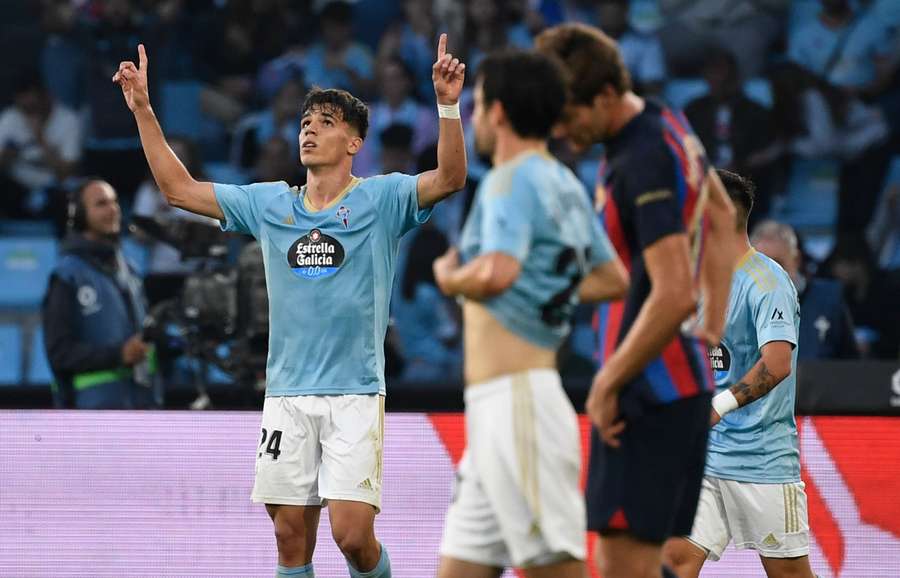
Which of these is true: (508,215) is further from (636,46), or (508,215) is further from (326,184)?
(636,46)

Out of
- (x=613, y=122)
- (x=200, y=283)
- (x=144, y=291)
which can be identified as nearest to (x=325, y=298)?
(x=613, y=122)

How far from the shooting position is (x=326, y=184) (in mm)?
5977

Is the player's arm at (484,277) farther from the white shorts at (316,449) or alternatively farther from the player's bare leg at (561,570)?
the white shorts at (316,449)

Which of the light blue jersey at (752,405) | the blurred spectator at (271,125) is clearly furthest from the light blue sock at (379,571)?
the blurred spectator at (271,125)

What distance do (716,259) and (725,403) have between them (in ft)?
4.32

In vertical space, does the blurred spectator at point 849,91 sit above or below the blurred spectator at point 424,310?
above

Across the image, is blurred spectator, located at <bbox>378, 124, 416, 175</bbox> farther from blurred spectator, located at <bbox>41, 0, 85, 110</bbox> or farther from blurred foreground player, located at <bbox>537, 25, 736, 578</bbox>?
blurred foreground player, located at <bbox>537, 25, 736, 578</bbox>

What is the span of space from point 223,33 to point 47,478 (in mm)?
7376

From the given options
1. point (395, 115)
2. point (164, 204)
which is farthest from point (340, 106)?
point (395, 115)

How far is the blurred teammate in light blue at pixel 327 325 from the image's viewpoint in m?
5.79

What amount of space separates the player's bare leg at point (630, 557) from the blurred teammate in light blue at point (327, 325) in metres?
1.80

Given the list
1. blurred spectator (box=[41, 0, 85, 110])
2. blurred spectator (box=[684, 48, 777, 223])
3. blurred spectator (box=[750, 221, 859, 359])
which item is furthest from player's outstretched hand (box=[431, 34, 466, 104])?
blurred spectator (box=[41, 0, 85, 110])

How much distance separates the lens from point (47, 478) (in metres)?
7.31

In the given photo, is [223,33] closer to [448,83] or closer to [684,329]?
[448,83]
